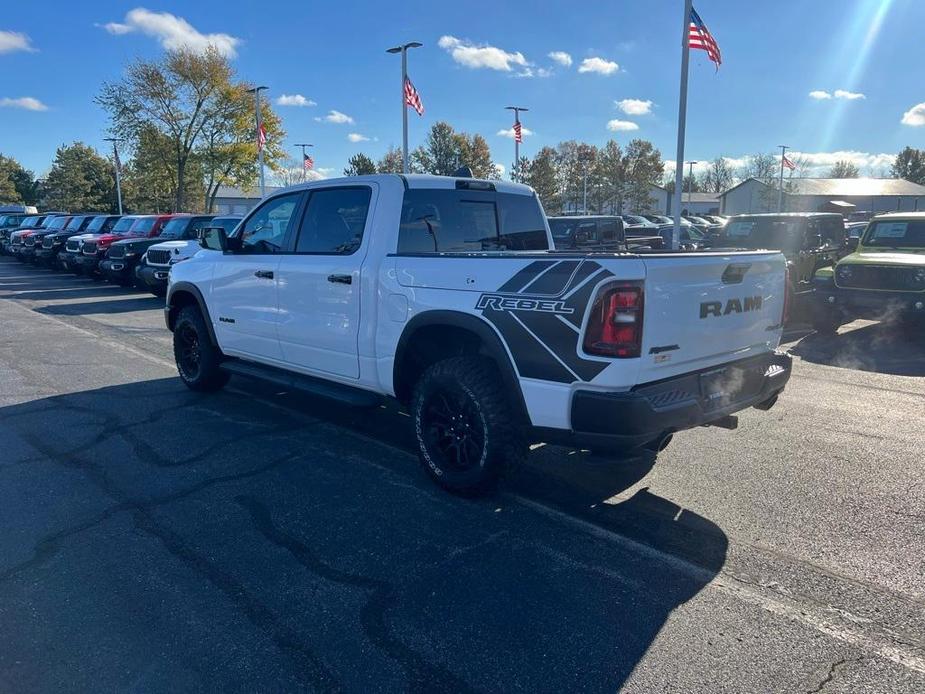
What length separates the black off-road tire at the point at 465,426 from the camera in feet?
12.3

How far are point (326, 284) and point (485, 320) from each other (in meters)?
1.62

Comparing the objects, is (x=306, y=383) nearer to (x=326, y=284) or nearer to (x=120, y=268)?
(x=326, y=284)

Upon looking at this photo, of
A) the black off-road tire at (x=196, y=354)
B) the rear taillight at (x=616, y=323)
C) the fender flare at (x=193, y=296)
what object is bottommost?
the black off-road tire at (x=196, y=354)

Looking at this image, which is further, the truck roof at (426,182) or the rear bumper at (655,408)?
the truck roof at (426,182)

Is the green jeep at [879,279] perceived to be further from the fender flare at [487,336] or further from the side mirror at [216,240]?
the side mirror at [216,240]

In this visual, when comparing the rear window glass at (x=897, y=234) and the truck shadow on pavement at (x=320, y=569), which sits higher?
the rear window glass at (x=897, y=234)

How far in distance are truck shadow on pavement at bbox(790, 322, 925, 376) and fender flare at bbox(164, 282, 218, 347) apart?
7185 mm

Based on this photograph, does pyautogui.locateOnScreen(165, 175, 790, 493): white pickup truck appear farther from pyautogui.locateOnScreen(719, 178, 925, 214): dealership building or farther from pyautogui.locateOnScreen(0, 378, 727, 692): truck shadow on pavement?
pyautogui.locateOnScreen(719, 178, 925, 214): dealership building

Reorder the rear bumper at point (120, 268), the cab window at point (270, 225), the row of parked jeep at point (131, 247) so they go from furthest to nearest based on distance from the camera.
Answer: the rear bumper at point (120, 268) < the row of parked jeep at point (131, 247) < the cab window at point (270, 225)

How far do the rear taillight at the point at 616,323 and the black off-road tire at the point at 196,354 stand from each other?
4.44 metres

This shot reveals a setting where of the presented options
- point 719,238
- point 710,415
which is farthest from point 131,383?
point 719,238

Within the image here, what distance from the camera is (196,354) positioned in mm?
6691

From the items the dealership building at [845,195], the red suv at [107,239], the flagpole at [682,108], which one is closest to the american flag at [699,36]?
the flagpole at [682,108]

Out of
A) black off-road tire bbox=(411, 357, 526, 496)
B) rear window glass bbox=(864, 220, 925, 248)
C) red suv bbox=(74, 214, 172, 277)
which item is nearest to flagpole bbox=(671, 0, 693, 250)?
rear window glass bbox=(864, 220, 925, 248)
